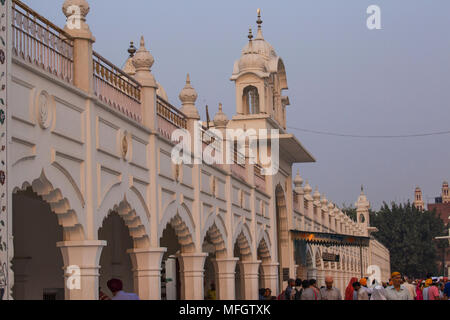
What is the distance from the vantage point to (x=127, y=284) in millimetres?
19031

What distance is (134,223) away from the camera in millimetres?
13695

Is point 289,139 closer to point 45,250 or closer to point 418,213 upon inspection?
point 45,250

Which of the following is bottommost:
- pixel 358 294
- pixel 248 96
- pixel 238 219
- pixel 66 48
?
pixel 358 294

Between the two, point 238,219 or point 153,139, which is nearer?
point 153,139

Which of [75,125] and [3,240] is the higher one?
[75,125]

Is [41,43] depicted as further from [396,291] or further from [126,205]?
[396,291]

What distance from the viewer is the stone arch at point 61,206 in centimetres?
1024

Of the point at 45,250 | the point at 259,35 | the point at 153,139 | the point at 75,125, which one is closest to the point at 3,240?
the point at 75,125

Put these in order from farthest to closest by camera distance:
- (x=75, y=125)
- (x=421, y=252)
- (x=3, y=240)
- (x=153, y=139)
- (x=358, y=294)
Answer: (x=421, y=252) < (x=153, y=139) < (x=358, y=294) < (x=75, y=125) < (x=3, y=240)

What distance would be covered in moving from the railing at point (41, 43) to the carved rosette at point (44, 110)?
1.53 feet
